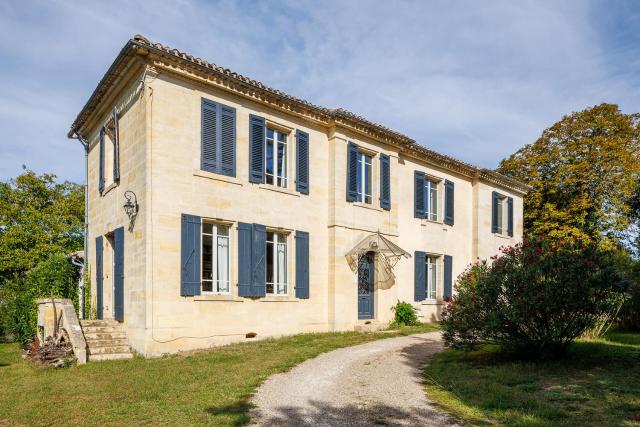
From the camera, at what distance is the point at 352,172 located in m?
15.1

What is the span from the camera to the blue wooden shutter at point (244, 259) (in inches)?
475

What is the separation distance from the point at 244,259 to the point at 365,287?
475cm

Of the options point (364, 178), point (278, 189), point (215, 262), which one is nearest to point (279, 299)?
point (215, 262)

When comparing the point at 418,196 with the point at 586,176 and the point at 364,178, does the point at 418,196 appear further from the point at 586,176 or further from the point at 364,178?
the point at 586,176

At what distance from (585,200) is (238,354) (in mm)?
19496

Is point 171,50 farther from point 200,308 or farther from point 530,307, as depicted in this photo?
point 530,307

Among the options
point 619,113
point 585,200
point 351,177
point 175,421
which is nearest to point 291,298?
point 351,177

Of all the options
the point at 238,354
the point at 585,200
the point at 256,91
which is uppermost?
the point at 256,91

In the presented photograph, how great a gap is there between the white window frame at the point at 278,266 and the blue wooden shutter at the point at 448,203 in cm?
776

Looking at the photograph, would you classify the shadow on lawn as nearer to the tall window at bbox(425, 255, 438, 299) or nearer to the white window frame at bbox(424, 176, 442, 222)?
the tall window at bbox(425, 255, 438, 299)

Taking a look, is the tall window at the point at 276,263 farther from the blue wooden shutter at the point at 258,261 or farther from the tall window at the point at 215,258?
the tall window at the point at 215,258

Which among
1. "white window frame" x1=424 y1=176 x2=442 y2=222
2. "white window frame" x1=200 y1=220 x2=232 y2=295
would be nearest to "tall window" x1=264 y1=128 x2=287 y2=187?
"white window frame" x1=200 y1=220 x2=232 y2=295

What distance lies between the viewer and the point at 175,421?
223 inches

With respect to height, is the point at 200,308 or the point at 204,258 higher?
the point at 204,258
